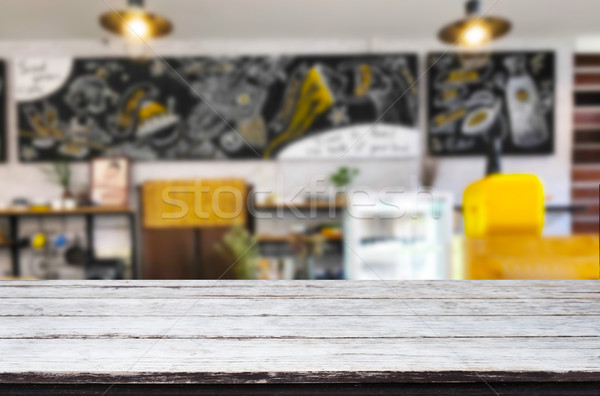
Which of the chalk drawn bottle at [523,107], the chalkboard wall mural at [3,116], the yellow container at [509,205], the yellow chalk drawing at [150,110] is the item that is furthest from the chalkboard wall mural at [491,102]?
the chalkboard wall mural at [3,116]

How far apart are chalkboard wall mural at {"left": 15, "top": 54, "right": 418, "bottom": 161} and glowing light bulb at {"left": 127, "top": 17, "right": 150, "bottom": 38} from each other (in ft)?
3.41

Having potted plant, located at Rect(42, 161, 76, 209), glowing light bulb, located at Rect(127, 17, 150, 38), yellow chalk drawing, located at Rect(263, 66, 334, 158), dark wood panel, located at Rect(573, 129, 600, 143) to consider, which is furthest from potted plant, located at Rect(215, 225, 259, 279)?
dark wood panel, located at Rect(573, 129, 600, 143)

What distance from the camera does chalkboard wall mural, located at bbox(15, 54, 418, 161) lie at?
2.96 meters

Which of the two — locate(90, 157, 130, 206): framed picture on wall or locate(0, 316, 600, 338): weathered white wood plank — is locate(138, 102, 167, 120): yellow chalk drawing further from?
locate(0, 316, 600, 338): weathered white wood plank

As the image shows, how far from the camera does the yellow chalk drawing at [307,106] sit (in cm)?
295

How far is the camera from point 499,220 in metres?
0.92

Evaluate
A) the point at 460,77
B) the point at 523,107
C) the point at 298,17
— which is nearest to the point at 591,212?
the point at 523,107

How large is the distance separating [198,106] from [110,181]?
0.81 meters

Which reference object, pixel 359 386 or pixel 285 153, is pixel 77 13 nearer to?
Result: pixel 285 153

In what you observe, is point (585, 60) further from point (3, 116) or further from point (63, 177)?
point (3, 116)

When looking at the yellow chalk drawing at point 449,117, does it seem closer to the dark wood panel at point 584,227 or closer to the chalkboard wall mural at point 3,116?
the dark wood panel at point 584,227

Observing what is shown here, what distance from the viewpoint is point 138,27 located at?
1893 millimetres

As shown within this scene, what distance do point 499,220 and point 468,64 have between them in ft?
7.86

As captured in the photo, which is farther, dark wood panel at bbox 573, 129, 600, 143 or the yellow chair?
dark wood panel at bbox 573, 129, 600, 143
